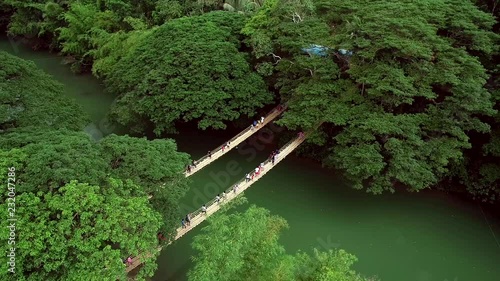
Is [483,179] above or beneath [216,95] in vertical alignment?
beneath

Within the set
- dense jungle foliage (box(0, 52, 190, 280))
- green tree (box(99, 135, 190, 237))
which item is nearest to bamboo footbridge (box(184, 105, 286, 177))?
dense jungle foliage (box(0, 52, 190, 280))

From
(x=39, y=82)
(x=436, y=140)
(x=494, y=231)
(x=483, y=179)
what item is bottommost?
(x=494, y=231)

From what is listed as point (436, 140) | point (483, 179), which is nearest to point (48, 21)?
point (436, 140)

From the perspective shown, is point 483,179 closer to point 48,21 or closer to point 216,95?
point 216,95

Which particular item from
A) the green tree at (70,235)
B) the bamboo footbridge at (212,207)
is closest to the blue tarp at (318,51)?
the bamboo footbridge at (212,207)

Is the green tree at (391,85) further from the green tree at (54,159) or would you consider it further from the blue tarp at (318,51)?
the green tree at (54,159)

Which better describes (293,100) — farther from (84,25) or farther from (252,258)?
(84,25)

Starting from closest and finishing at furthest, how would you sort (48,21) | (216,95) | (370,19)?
(370,19) < (216,95) < (48,21)

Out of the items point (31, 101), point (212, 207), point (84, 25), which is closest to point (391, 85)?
point (212, 207)
